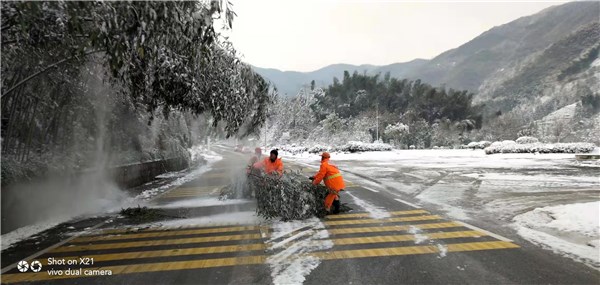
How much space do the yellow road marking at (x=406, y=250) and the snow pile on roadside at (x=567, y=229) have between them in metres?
0.75

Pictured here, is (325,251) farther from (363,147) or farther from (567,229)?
(363,147)

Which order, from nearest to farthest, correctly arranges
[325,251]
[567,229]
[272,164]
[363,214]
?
[325,251] < [567,229] < [363,214] < [272,164]

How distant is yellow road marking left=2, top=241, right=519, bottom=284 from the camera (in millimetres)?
5211

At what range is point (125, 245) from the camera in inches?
263

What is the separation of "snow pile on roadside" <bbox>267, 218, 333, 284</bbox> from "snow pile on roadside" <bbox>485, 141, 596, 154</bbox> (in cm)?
3305

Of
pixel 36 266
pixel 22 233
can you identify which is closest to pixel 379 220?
pixel 36 266

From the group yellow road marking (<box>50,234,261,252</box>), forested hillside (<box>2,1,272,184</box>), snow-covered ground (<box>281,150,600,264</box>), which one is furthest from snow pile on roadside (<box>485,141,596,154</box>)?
yellow road marking (<box>50,234,261,252</box>)

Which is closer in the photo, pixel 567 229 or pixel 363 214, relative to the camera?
pixel 567 229

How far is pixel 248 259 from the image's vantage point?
5664mm

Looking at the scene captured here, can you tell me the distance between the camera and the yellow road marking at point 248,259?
521 centimetres

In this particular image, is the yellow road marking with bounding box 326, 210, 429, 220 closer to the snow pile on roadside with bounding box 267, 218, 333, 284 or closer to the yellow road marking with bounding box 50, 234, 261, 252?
the snow pile on roadside with bounding box 267, 218, 333, 284

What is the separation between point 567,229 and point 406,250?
341 cm

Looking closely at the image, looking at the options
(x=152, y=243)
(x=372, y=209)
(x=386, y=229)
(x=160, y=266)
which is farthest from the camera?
(x=372, y=209)

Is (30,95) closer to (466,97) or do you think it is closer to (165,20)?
(165,20)
